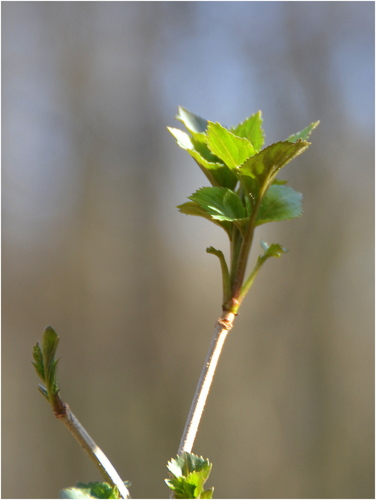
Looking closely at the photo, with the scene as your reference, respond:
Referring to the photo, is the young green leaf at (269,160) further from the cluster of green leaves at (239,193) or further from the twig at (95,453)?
the twig at (95,453)

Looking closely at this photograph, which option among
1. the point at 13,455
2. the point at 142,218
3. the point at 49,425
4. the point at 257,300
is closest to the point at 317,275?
the point at 257,300

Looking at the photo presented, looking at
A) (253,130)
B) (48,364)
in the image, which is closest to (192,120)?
(253,130)

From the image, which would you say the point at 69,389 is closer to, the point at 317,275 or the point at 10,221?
the point at 10,221

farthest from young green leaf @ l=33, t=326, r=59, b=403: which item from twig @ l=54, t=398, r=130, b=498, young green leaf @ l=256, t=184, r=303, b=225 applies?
young green leaf @ l=256, t=184, r=303, b=225

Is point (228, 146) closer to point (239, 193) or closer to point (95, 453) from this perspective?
point (239, 193)

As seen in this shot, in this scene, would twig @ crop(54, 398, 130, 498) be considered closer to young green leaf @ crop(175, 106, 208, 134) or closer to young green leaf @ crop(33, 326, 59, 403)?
young green leaf @ crop(33, 326, 59, 403)

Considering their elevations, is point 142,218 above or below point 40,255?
above
